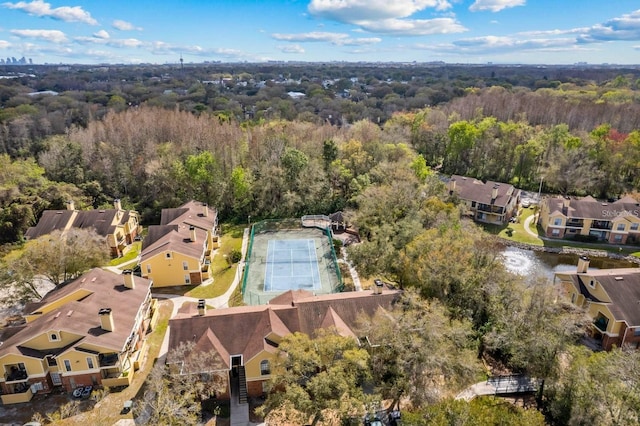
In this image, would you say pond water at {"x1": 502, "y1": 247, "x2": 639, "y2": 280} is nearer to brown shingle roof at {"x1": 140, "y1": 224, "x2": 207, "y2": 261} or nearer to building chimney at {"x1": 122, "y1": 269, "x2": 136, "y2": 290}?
brown shingle roof at {"x1": 140, "y1": 224, "x2": 207, "y2": 261}

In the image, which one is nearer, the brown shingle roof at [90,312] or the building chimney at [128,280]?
the brown shingle roof at [90,312]

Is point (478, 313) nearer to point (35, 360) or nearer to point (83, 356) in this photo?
point (83, 356)

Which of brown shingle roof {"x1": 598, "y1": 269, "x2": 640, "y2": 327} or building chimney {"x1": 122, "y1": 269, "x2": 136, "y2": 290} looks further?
building chimney {"x1": 122, "y1": 269, "x2": 136, "y2": 290}

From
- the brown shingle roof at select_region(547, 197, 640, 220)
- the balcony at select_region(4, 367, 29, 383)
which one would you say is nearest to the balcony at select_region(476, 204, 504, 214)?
the brown shingle roof at select_region(547, 197, 640, 220)

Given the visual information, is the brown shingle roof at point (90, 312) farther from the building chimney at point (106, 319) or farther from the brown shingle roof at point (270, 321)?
the brown shingle roof at point (270, 321)

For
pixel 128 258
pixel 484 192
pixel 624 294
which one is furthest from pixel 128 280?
pixel 484 192

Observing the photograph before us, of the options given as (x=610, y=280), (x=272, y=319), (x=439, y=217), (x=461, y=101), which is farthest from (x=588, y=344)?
(x=461, y=101)

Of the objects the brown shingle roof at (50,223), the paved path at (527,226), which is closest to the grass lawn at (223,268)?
the brown shingle roof at (50,223)
